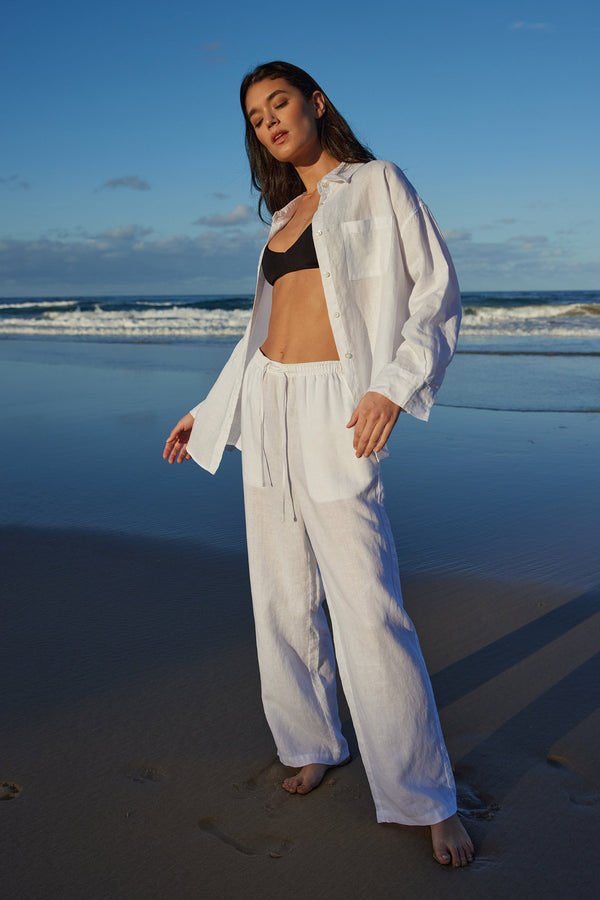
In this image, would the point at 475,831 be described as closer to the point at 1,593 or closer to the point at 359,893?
the point at 359,893

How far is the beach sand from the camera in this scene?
1744 millimetres

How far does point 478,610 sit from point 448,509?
48.8 inches

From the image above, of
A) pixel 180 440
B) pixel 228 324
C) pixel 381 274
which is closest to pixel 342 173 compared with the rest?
pixel 381 274

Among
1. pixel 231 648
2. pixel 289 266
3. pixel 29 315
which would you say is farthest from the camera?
pixel 29 315

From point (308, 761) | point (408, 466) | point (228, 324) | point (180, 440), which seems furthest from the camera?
point (228, 324)

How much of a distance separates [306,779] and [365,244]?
145 cm

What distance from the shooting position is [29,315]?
28641 mm

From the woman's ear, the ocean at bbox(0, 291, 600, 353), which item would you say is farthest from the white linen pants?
the ocean at bbox(0, 291, 600, 353)

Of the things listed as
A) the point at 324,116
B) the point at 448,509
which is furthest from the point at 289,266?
the point at 448,509

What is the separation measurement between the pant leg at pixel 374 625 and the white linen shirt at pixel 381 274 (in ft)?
0.45

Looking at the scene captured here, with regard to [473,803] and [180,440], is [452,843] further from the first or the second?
[180,440]

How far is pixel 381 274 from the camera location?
184 centimetres

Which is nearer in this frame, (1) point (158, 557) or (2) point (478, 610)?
(2) point (478, 610)

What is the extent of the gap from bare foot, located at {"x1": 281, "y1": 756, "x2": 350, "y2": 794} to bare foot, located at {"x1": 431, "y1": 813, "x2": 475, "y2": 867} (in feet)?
1.22
